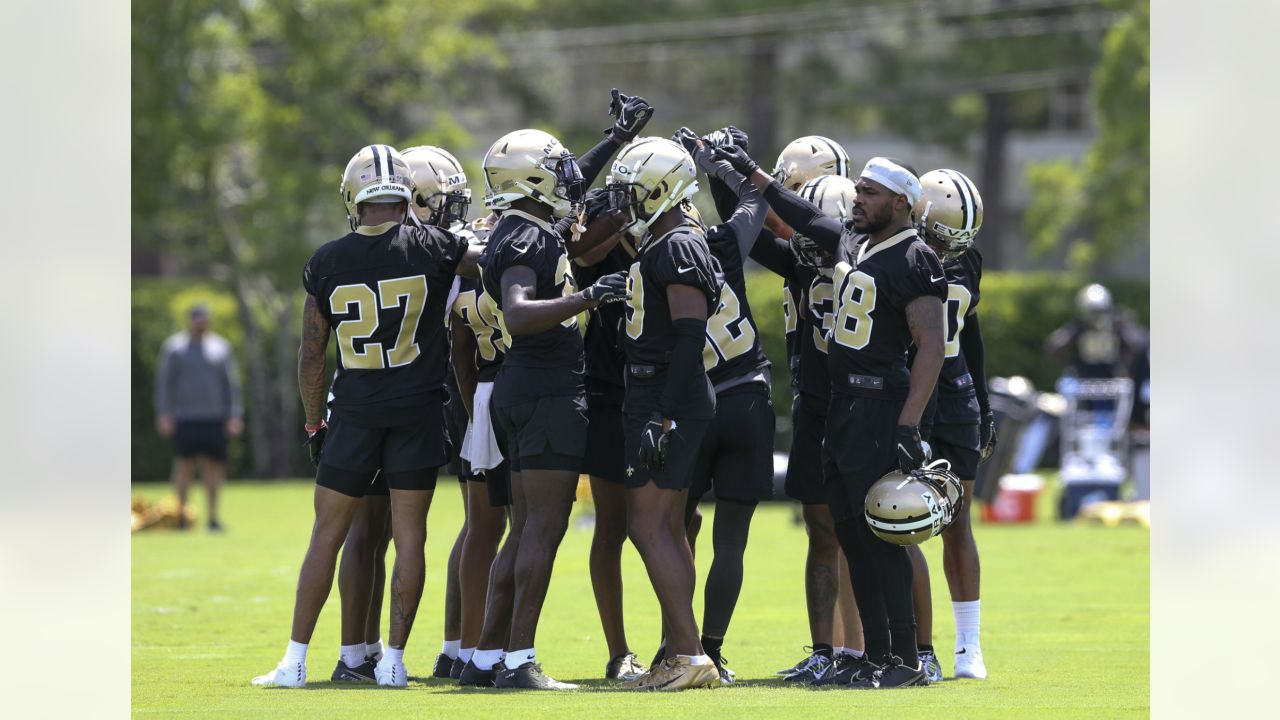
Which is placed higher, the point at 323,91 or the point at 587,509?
the point at 323,91

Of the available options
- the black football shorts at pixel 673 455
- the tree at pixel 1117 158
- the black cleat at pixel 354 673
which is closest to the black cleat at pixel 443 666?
the black cleat at pixel 354 673

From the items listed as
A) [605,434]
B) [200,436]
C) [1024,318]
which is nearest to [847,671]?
[605,434]

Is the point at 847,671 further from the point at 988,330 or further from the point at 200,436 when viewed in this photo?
the point at 988,330

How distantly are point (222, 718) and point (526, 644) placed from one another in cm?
156

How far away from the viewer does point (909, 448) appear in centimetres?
838

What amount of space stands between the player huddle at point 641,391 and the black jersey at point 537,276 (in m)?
0.01

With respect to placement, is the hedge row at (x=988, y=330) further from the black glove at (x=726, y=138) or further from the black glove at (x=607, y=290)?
the black glove at (x=607, y=290)

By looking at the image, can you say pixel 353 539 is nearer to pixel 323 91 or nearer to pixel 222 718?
pixel 222 718

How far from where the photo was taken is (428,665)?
1016 centimetres

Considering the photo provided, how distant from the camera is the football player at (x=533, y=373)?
859 centimetres

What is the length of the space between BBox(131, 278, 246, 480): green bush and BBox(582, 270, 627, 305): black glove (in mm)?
21536

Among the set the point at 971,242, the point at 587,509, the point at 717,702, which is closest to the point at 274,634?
the point at 717,702

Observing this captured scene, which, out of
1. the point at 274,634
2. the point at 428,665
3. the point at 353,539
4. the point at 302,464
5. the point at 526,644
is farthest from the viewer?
the point at 302,464

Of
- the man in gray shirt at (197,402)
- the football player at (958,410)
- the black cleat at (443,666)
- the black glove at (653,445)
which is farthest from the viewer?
the man in gray shirt at (197,402)
